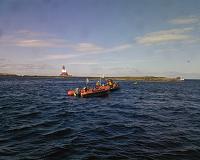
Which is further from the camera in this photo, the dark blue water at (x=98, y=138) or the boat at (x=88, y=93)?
the boat at (x=88, y=93)

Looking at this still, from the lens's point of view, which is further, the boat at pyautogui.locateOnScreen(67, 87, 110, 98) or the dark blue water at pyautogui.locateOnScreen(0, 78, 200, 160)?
the boat at pyautogui.locateOnScreen(67, 87, 110, 98)

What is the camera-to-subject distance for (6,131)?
58.7 ft

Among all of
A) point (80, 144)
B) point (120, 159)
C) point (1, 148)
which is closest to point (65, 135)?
point (80, 144)

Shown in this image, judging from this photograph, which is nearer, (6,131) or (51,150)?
(51,150)

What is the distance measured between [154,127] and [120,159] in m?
8.55

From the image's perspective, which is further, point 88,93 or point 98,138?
point 88,93

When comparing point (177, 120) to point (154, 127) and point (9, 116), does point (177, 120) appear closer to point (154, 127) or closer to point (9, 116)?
point (154, 127)

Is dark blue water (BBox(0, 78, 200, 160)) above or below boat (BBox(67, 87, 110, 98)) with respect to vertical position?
below

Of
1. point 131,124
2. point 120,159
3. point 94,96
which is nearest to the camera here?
point 120,159

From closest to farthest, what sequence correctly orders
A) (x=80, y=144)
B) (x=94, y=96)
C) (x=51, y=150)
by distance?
(x=51, y=150) → (x=80, y=144) → (x=94, y=96)

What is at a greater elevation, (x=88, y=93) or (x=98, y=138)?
(x=88, y=93)

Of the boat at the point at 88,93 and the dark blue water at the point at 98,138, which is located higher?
the boat at the point at 88,93

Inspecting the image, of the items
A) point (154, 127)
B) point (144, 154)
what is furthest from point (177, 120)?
point (144, 154)

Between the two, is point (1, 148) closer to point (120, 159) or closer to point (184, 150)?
point (120, 159)
